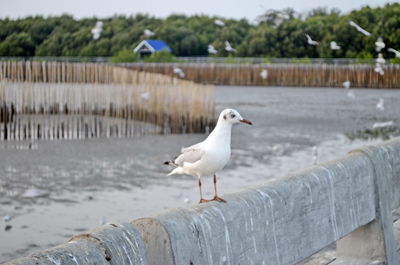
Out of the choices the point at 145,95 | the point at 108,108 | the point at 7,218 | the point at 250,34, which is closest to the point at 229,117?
the point at 7,218

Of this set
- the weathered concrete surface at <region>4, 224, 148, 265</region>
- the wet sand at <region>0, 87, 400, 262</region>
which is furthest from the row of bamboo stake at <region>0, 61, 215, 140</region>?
the weathered concrete surface at <region>4, 224, 148, 265</region>

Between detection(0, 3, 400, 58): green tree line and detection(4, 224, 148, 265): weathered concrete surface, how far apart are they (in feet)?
116

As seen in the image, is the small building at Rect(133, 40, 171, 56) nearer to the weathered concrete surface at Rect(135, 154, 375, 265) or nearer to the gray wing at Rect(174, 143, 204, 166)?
the gray wing at Rect(174, 143, 204, 166)

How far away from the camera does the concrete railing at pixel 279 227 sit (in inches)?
102

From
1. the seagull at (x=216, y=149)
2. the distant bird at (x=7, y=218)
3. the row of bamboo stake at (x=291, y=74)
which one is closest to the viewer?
the seagull at (x=216, y=149)

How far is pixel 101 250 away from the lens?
8.11 feet

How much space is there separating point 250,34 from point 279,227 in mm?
64480

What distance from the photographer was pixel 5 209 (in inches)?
476

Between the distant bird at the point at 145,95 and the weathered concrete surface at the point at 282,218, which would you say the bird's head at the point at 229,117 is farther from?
the distant bird at the point at 145,95

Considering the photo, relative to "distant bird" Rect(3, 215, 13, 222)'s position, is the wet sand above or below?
below

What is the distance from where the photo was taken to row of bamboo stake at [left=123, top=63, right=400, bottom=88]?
4938 centimetres

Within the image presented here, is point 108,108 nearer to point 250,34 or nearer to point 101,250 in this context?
point 101,250

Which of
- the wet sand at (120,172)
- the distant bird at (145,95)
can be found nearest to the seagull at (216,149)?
the wet sand at (120,172)

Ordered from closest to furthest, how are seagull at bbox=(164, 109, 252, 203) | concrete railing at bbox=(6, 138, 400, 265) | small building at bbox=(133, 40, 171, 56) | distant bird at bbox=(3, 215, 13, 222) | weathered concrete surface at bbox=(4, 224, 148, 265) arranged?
1. weathered concrete surface at bbox=(4, 224, 148, 265)
2. concrete railing at bbox=(6, 138, 400, 265)
3. seagull at bbox=(164, 109, 252, 203)
4. distant bird at bbox=(3, 215, 13, 222)
5. small building at bbox=(133, 40, 171, 56)
